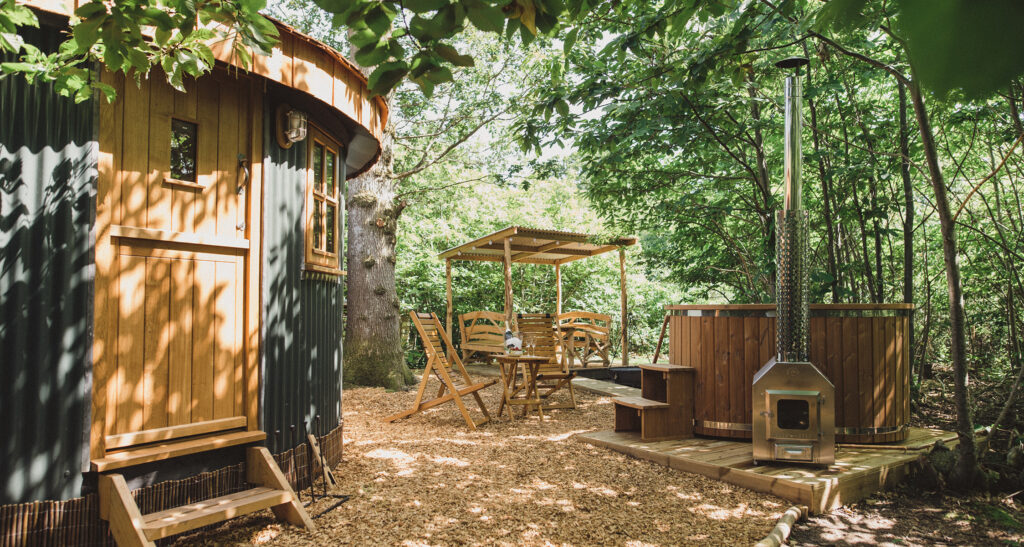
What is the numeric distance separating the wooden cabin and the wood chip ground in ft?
1.31

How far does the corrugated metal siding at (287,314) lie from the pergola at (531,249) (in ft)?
16.3

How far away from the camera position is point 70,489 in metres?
2.87

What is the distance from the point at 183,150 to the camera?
337cm

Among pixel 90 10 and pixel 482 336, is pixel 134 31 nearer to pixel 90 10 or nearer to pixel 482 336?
pixel 90 10

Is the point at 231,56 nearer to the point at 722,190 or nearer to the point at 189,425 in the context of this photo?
the point at 189,425

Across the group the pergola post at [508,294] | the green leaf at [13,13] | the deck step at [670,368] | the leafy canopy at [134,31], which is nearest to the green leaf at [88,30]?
the leafy canopy at [134,31]

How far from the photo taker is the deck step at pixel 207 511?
277cm

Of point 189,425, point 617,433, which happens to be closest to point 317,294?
point 189,425

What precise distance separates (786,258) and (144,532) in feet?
14.7

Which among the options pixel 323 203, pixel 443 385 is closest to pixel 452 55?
pixel 323 203

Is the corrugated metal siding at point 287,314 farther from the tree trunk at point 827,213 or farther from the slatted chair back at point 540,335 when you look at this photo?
the tree trunk at point 827,213

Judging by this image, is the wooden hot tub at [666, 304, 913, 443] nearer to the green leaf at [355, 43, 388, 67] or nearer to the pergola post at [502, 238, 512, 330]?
the green leaf at [355, 43, 388, 67]

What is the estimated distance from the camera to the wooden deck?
12.5 feet

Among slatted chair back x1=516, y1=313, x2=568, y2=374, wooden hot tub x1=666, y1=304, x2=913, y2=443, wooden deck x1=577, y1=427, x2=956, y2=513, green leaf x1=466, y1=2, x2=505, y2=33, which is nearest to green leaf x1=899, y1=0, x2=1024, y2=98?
green leaf x1=466, y1=2, x2=505, y2=33
